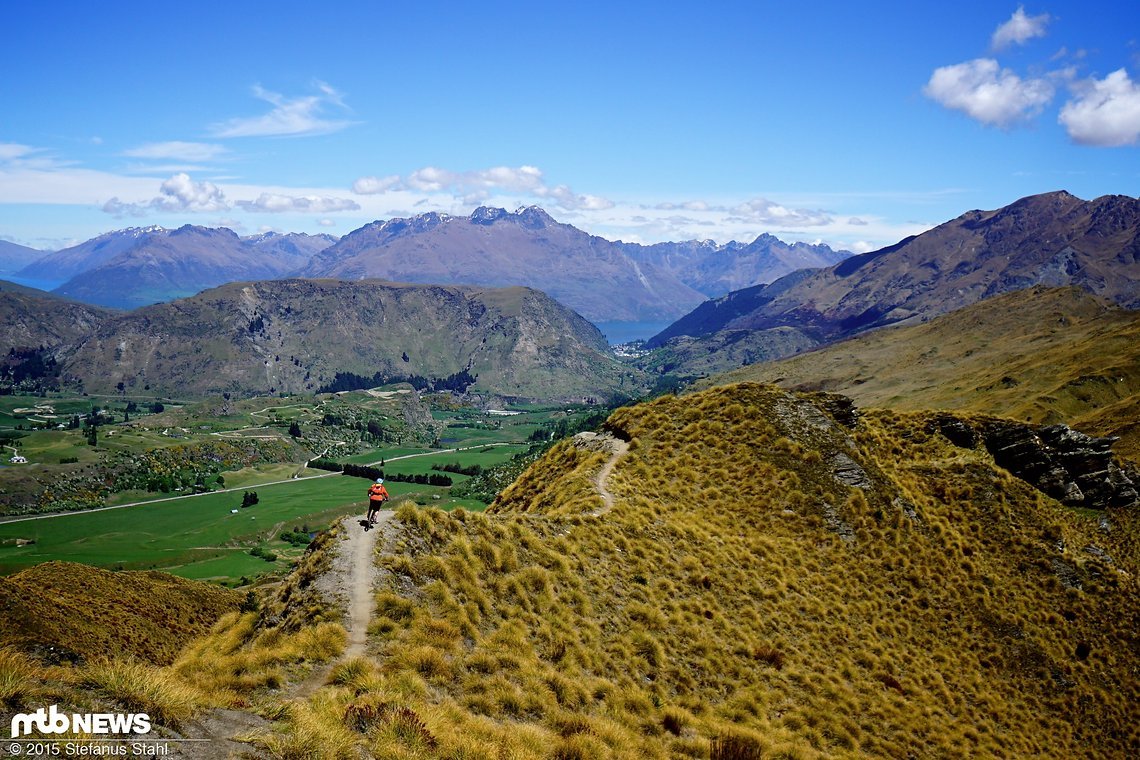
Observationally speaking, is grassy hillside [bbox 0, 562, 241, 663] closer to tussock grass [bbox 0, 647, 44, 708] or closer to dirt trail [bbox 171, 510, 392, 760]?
dirt trail [bbox 171, 510, 392, 760]

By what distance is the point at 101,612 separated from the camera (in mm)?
35938

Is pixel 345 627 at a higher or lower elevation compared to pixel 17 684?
lower

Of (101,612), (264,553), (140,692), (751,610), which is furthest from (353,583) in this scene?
(264,553)

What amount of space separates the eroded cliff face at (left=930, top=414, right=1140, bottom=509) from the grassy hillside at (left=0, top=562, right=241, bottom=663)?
64044 millimetres

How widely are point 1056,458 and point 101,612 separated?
75.2 m

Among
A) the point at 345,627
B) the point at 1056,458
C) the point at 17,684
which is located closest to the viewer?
the point at 17,684

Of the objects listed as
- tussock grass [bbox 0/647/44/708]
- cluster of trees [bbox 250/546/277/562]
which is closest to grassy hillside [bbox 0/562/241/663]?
tussock grass [bbox 0/647/44/708]

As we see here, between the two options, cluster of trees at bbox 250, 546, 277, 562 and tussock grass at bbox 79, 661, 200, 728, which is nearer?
tussock grass at bbox 79, 661, 200, 728

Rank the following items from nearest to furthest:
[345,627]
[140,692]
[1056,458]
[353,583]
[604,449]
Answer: [140,692], [345,627], [353,583], [604,449], [1056,458]

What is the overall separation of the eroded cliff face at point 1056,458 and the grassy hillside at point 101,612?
6404 centimetres

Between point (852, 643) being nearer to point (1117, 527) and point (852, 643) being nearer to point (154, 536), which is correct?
point (1117, 527)

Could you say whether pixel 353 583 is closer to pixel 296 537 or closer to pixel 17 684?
pixel 17 684

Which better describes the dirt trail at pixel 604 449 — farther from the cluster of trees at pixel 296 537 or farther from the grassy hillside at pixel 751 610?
the cluster of trees at pixel 296 537

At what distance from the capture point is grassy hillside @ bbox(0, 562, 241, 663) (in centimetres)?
3081
